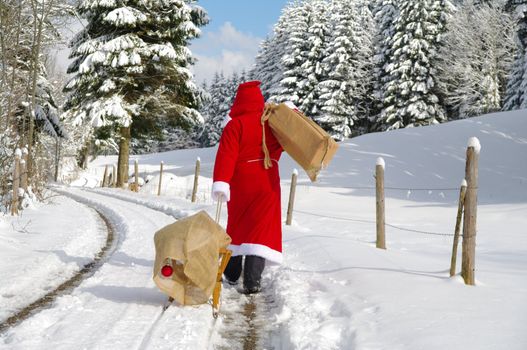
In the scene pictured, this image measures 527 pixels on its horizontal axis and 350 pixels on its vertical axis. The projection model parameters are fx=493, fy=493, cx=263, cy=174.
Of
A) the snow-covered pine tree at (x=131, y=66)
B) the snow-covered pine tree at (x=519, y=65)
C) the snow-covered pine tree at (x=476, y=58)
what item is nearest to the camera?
the snow-covered pine tree at (x=131, y=66)

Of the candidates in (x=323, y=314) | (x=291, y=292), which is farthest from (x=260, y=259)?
(x=323, y=314)

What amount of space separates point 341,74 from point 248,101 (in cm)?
3254

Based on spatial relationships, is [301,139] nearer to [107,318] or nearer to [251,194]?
[251,194]

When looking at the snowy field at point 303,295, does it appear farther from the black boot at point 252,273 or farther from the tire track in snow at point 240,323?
the black boot at point 252,273

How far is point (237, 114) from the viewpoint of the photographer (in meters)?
4.88

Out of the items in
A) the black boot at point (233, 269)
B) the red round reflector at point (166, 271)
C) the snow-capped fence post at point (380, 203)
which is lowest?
the black boot at point (233, 269)

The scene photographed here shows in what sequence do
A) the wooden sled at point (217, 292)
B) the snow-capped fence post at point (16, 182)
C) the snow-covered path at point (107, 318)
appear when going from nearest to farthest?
the snow-covered path at point (107, 318) → the wooden sled at point (217, 292) → the snow-capped fence post at point (16, 182)

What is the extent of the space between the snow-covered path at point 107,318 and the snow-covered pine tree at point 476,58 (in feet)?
113

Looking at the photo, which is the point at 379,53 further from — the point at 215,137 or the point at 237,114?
the point at 237,114

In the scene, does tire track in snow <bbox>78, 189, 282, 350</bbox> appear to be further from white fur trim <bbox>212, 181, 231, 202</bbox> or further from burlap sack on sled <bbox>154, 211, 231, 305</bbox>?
white fur trim <bbox>212, 181, 231, 202</bbox>

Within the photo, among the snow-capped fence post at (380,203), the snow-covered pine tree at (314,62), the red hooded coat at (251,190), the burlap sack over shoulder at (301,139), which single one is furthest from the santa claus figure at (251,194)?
the snow-covered pine tree at (314,62)

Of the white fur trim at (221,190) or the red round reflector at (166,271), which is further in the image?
the white fur trim at (221,190)

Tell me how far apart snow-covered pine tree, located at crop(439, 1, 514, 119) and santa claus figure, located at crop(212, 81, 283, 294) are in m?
33.3

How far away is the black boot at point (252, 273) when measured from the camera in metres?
4.68
